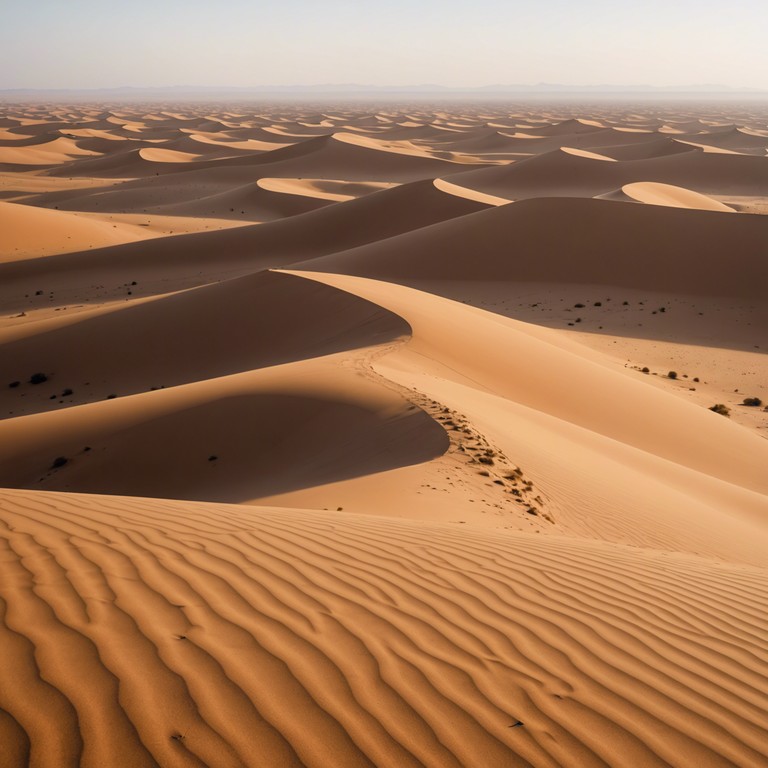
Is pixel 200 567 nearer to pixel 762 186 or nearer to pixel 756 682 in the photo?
pixel 756 682

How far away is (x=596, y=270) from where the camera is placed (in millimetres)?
27750

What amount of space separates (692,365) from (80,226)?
27.5 meters

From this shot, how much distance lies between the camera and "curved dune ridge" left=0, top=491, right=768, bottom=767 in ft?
8.66

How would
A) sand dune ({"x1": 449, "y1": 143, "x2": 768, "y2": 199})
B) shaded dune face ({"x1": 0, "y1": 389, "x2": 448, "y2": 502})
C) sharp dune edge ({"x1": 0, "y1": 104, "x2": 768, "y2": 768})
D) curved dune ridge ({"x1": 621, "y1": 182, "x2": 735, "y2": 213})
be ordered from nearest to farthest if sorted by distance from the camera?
sharp dune edge ({"x1": 0, "y1": 104, "x2": 768, "y2": 768}), shaded dune face ({"x1": 0, "y1": 389, "x2": 448, "y2": 502}), curved dune ridge ({"x1": 621, "y1": 182, "x2": 735, "y2": 213}), sand dune ({"x1": 449, "y1": 143, "x2": 768, "y2": 199})

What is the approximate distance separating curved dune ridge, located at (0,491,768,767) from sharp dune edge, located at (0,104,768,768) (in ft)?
0.05

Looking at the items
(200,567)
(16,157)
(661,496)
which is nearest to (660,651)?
(200,567)

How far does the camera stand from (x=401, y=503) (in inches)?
293

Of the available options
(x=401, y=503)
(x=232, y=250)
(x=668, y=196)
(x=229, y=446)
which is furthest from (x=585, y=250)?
(x=401, y=503)

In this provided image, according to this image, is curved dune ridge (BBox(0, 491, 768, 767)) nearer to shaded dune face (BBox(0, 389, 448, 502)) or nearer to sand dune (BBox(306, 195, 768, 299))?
shaded dune face (BBox(0, 389, 448, 502))

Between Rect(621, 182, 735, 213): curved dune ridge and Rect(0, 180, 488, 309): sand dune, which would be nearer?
Rect(0, 180, 488, 309): sand dune

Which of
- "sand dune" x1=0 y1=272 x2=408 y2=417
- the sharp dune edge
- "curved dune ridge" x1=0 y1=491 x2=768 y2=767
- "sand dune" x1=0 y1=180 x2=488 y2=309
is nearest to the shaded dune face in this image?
the sharp dune edge

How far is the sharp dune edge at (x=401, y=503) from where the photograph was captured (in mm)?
2850

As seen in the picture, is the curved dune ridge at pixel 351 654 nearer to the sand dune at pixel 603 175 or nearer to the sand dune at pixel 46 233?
the sand dune at pixel 46 233

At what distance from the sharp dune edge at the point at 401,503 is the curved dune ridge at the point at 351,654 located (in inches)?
0.6
